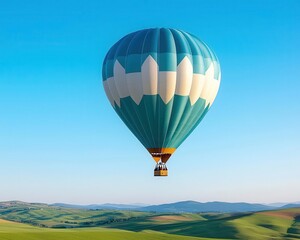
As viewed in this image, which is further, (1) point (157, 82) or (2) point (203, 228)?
(2) point (203, 228)

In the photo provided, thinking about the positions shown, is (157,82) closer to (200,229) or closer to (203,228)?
(200,229)

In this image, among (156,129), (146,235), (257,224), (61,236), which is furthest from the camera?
(257,224)

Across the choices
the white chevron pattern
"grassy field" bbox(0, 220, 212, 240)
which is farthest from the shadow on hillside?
the white chevron pattern

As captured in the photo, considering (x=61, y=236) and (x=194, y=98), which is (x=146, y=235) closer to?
(x=61, y=236)

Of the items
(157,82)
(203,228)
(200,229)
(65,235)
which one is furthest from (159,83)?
(203,228)

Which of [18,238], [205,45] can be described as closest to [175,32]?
[205,45]

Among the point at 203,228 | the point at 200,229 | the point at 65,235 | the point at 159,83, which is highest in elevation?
the point at 159,83

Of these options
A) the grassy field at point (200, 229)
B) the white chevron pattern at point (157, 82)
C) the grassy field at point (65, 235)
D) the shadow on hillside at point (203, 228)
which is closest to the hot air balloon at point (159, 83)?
the white chevron pattern at point (157, 82)

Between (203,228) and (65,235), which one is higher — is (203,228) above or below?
above
